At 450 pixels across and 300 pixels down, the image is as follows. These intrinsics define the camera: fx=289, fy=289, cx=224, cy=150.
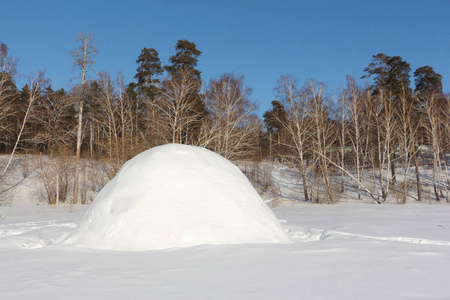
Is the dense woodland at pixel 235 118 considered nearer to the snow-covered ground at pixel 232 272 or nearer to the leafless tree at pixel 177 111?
the leafless tree at pixel 177 111

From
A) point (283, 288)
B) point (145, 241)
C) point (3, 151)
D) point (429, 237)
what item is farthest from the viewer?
point (3, 151)

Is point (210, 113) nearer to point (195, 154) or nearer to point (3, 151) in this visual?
point (195, 154)

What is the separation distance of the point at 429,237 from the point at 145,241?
16.1ft

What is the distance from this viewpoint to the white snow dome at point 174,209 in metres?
3.88

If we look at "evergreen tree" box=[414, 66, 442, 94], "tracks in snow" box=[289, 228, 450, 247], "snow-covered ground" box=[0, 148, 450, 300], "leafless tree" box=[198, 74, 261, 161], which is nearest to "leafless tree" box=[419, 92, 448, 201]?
"evergreen tree" box=[414, 66, 442, 94]

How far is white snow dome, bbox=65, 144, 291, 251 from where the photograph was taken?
12.7 ft

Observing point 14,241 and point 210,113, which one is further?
point 210,113

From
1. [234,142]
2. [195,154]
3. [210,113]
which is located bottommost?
[195,154]

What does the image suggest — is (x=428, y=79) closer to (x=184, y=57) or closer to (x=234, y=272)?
(x=184, y=57)

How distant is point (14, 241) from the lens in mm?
4480

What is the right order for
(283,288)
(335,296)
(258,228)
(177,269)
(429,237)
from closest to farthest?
(335,296), (283,288), (177,269), (258,228), (429,237)

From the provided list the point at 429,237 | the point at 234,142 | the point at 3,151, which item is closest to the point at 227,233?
the point at 429,237

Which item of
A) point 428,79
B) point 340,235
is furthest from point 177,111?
point 428,79

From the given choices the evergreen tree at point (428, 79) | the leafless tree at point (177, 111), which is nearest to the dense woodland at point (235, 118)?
the leafless tree at point (177, 111)
